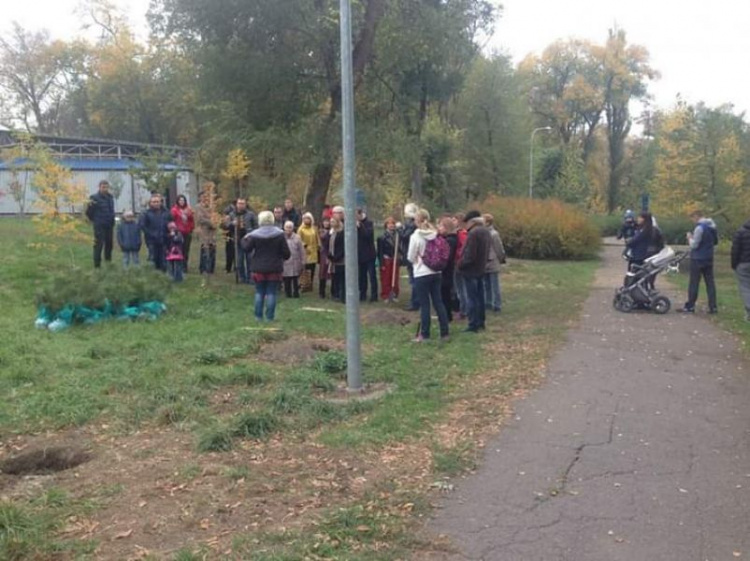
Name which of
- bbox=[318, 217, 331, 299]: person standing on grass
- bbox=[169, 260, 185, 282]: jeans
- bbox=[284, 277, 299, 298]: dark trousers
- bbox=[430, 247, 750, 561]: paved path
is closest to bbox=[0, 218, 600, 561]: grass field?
bbox=[430, 247, 750, 561]: paved path

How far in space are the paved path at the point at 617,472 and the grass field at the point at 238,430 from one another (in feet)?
1.14

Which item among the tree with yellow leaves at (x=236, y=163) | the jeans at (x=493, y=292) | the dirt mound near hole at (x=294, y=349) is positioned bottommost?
the dirt mound near hole at (x=294, y=349)

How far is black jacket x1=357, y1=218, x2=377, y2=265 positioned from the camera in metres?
14.8

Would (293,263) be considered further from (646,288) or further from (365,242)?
(646,288)

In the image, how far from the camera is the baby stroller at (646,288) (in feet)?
46.7

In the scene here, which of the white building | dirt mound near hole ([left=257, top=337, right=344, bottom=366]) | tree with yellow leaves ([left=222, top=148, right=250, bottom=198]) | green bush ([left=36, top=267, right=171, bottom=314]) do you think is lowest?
dirt mound near hole ([left=257, top=337, right=344, bottom=366])

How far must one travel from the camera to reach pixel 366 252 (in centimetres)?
1498

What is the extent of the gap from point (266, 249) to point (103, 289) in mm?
2442

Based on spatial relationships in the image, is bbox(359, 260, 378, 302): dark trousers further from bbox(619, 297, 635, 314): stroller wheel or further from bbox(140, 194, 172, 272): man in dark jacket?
bbox(619, 297, 635, 314): stroller wheel

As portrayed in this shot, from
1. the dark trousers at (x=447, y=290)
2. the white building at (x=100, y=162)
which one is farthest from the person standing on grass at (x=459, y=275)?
the white building at (x=100, y=162)

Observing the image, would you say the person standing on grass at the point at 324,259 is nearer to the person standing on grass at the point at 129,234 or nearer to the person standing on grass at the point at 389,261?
the person standing on grass at the point at 389,261

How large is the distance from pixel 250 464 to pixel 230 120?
13977 millimetres

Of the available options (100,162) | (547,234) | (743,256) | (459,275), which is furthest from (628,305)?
(100,162)

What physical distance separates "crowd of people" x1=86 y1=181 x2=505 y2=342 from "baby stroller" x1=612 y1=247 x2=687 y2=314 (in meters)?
2.28
